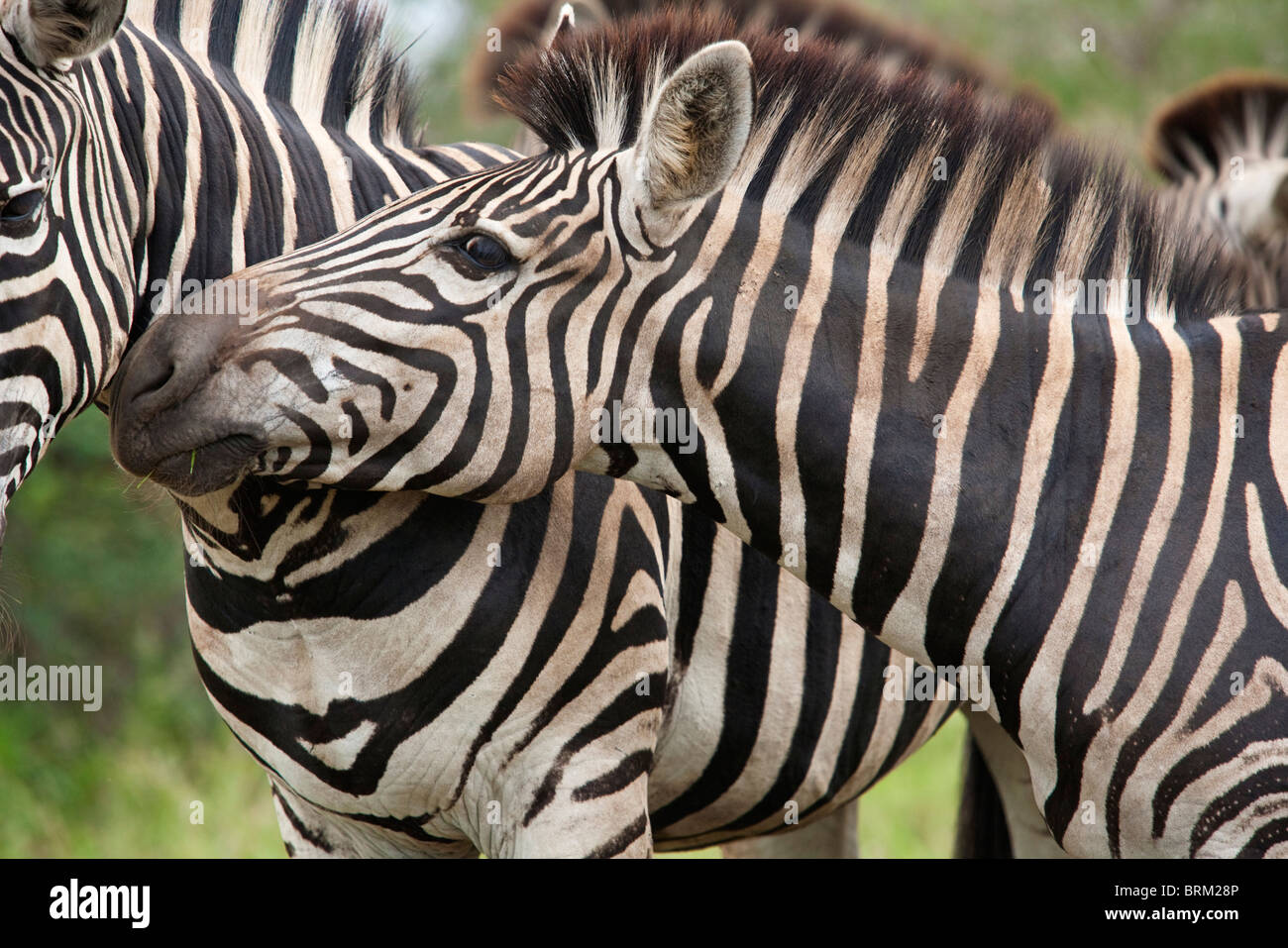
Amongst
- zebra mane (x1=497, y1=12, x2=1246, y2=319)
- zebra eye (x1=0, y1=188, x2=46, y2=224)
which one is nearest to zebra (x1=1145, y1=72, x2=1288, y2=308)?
zebra mane (x1=497, y1=12, x2=1246, y2=319)

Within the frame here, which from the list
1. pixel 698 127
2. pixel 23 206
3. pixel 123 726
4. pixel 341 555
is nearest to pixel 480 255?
pixel 698 127

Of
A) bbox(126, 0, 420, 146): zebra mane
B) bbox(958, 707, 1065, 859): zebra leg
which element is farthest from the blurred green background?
bbox(126, 0, 420, 146): zebra mane

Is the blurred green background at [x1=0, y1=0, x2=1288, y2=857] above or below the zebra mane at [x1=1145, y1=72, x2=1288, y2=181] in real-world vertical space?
below

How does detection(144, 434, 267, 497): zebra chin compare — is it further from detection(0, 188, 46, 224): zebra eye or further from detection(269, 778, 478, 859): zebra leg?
detection(269, 778, 478, 859): zebra leg

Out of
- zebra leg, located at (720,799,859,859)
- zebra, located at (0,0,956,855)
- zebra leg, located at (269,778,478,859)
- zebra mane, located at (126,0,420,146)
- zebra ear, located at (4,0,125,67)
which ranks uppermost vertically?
zebra mane, located at (126,0,420,146)

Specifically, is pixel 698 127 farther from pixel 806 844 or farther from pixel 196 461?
pixel 806 844

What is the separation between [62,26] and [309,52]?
93cm

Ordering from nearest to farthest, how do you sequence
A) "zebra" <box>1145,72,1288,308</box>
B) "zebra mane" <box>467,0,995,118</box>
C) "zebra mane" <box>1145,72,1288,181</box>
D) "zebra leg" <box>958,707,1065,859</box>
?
"zebra leg" <box>958,707,1065,859</box>
"zebra mane" <box>467,0,995,118</box>
"zebra" <box>1145,72,1288,308</box>
"zebra mane" <box>1145,72,1288,181</box>

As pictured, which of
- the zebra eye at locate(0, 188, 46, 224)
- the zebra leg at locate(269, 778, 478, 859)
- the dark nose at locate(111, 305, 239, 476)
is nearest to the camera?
the zebra eye at locate(0, 188, 46, 224)

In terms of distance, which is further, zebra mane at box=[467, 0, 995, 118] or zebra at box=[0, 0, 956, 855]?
zebra mane at box=[467, 0, 995, 118]

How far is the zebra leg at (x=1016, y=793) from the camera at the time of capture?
5469mm

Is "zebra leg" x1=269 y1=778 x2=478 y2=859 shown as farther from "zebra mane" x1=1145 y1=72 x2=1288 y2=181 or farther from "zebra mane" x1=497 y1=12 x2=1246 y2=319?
"zebra mane" x1=1145 y1=72 x2=1288 y2=181

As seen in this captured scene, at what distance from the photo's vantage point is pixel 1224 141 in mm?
9078

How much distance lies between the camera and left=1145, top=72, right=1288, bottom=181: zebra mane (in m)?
8.91
